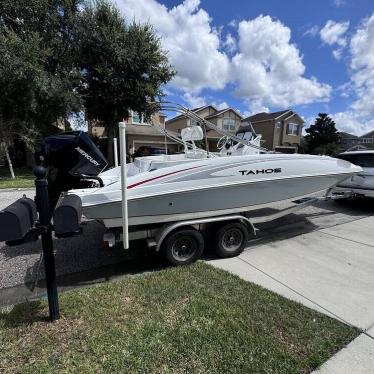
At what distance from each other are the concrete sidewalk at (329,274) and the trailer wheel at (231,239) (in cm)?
13

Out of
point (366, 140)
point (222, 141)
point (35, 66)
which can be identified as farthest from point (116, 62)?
point (366, 140)

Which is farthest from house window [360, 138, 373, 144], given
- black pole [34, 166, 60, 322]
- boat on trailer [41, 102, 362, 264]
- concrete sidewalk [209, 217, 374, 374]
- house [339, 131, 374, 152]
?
black pole [34, 166, 60, 322]

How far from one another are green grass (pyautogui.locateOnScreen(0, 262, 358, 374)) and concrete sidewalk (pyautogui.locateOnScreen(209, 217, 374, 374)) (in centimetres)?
17

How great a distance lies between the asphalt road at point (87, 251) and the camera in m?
3.86

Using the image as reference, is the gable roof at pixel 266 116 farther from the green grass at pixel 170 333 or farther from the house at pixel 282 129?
the green grass at pixel 170 333

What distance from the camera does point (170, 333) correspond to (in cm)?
247

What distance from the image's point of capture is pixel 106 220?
12.1 feet

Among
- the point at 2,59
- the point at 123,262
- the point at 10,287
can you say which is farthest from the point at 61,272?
the point at 2,59

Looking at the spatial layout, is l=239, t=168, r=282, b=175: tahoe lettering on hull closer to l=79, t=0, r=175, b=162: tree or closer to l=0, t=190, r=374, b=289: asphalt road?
l=0, t=190, r=374, b=289: asphalt road

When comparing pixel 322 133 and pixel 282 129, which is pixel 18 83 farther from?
pixel 322 133

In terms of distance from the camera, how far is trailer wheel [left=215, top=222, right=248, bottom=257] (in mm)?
4211

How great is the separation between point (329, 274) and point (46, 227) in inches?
139

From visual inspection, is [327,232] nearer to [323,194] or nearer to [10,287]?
[323,194]

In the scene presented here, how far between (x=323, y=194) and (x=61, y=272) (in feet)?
15.9
